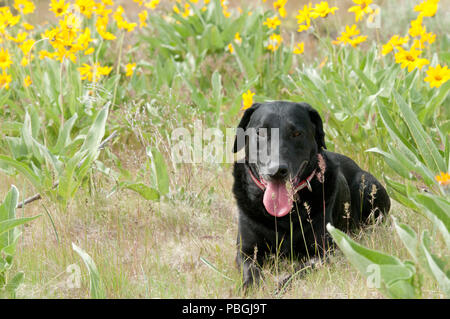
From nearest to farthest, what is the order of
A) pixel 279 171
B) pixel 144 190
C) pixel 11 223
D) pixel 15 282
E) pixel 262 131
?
pixel 11 223
pixel 15 282
pixel 279 171
pixel 262 131
pixel 144 190

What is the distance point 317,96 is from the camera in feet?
15.1

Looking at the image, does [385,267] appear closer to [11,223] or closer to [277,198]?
[277,198]

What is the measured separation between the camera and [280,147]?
A: 10.4 ft

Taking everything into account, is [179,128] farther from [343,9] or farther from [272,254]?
[343,9]

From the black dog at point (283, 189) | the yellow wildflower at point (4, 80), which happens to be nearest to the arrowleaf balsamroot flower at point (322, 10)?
the black dog at point (283, 189)

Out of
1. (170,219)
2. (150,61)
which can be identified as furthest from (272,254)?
(150,61)

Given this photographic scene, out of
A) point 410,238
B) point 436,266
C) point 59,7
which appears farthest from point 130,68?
point 436,266

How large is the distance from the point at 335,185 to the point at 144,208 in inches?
50.8

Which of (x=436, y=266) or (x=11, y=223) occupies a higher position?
(x=11, y=223)

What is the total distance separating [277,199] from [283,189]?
0.06m

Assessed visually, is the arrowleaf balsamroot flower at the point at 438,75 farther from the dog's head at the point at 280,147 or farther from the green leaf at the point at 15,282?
the green leaf at the point at 15,282

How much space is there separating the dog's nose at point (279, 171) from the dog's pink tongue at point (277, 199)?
9 cm

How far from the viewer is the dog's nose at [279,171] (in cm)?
303
